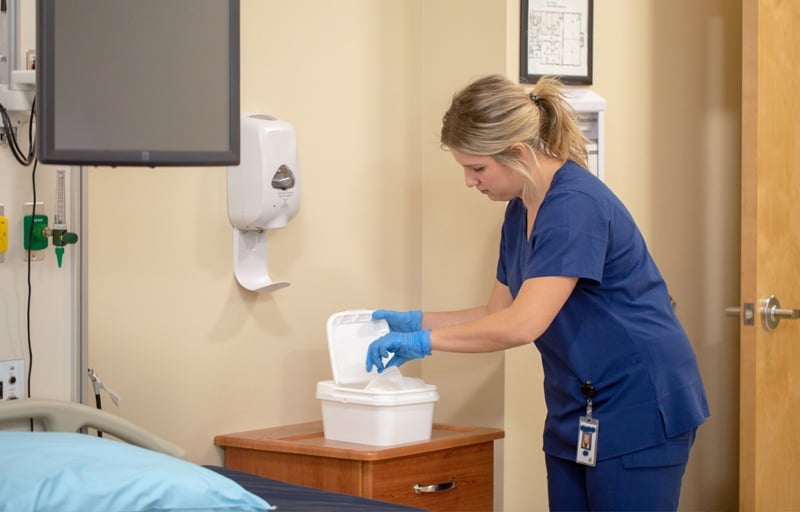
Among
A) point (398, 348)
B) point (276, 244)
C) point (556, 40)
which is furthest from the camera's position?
point (556, 40)

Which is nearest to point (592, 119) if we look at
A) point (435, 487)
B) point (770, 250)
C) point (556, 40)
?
point (556, 40)

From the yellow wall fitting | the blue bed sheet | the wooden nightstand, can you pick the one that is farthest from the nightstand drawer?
the yellow wall fitting

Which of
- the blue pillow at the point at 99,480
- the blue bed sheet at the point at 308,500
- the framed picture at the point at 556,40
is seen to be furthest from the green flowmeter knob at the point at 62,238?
the framed picture at the point at 556,40

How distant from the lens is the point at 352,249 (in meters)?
3.00

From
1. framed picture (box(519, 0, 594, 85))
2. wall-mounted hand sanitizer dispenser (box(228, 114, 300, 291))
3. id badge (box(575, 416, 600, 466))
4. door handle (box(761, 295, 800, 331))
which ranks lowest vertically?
id badge (box(575, 416, 600, 466))

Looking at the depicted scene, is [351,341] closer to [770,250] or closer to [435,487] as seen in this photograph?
[435,487]

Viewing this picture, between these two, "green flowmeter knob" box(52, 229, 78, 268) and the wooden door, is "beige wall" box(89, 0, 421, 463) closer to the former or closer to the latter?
"green flowmeter knob" box(52, 229, 78, 268)

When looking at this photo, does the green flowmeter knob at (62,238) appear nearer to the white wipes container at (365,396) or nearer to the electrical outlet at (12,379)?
the electrical outlet at (12,379)

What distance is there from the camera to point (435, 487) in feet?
8.36

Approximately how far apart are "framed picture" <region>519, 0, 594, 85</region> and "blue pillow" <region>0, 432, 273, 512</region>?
1.55 meters

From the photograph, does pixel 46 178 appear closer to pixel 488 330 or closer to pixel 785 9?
pixel 488 330

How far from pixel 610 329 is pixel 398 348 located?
447 millimetres

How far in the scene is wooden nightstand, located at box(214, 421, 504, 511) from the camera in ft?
7.95

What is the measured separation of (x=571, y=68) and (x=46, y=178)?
1.47 meters
